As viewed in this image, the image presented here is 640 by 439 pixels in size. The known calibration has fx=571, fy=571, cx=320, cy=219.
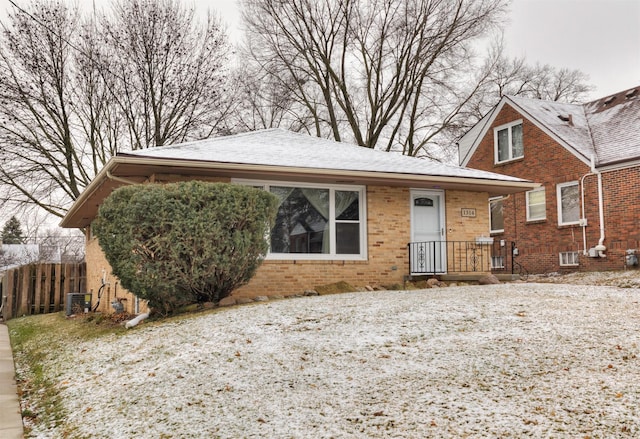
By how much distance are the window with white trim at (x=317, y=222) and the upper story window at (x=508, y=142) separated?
9745 mm

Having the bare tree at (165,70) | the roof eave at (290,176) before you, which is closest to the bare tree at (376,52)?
the bare tree at (165,70)

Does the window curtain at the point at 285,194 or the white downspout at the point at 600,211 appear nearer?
the window curtain at the point at 285,194

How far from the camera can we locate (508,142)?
795 inches

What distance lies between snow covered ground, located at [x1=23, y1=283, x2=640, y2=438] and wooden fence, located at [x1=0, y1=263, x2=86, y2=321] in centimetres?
998

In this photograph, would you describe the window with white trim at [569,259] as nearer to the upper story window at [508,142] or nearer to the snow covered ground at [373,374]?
the upper story window at [508,142]

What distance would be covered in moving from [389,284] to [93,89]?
13828mm

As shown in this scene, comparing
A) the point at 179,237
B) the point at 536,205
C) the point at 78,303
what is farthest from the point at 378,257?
the point at 536,205

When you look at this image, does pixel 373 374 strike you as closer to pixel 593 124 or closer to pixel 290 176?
pixel 290 176

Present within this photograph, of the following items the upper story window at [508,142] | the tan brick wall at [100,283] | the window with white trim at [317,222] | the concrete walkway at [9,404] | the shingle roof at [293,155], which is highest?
the upper story window at [508,142]

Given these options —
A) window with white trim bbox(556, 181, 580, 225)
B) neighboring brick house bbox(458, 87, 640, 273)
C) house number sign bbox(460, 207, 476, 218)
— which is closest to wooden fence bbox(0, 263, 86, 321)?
house number sign bbox(460, 207, 476, 218)

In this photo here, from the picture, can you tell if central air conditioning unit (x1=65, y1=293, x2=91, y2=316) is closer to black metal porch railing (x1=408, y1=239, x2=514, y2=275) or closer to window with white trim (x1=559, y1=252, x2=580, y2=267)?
black metal porch railing (x1=408, y1=239, x2=514, y2=275)

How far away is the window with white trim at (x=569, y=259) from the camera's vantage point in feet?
55.7

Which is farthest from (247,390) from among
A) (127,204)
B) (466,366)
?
(127,204)

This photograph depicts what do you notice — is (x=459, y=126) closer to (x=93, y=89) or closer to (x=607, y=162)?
(x=607, y=162)
